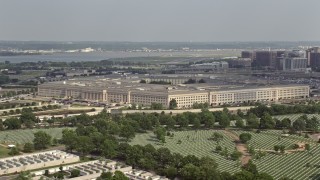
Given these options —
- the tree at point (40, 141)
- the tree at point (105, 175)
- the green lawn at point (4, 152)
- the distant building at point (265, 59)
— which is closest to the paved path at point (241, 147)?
the tree at point (105, 175)

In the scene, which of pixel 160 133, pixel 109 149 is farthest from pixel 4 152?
pixel 160 133

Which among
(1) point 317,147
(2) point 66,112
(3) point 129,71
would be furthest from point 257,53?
(1) point 317,147

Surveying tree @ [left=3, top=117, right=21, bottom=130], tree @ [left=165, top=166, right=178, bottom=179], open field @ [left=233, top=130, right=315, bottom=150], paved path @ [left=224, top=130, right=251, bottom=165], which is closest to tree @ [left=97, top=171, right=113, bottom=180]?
tree @ [left=165, top=166, right=178, bottom=179]

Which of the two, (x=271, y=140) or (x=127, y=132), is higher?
(x=127, y=132)

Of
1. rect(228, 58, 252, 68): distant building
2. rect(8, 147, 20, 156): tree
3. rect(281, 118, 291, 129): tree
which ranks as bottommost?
rect(8, 147, 20, 156): tree

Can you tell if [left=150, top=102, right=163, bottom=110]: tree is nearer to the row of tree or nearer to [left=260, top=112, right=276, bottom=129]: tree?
[left=260, top=112, right=276, bottom=129]: tree

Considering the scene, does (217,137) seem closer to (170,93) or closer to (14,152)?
(14,152)

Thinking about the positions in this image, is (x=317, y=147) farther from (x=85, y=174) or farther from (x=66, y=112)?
(x=66, y=112)
